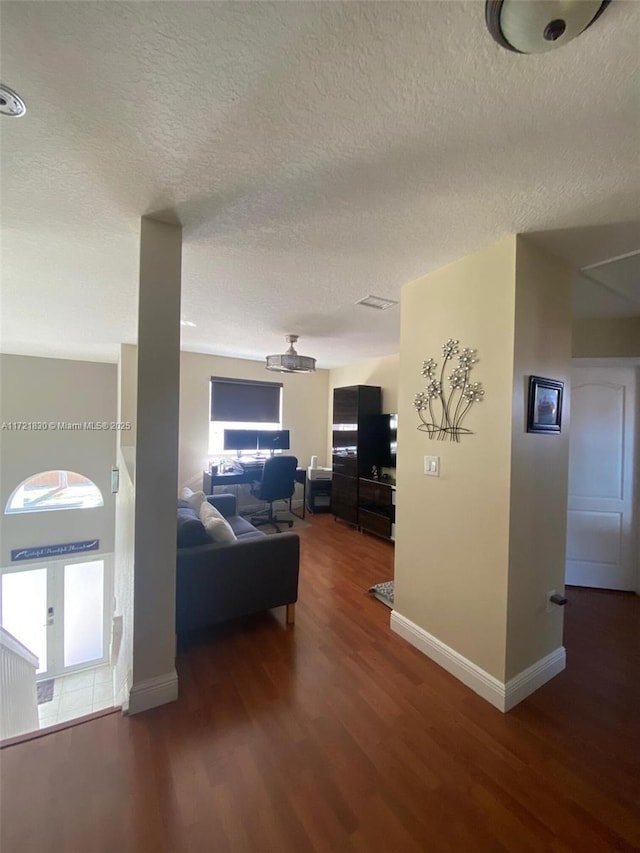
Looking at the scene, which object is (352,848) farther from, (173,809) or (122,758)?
(122,758)

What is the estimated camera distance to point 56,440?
5473 mm

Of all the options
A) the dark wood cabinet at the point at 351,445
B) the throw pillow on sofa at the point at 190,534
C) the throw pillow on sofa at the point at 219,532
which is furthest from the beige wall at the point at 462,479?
the dark wood cabinet at the point at 351,445

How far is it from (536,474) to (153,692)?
2236 mm

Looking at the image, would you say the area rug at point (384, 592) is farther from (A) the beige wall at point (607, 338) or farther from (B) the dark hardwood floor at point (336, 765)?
(A) the beige wall at point (607, 338)

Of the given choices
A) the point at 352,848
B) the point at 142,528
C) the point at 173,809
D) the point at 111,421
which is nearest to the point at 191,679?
the point at 173,809

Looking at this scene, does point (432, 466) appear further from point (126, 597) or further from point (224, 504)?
point (224, 504)

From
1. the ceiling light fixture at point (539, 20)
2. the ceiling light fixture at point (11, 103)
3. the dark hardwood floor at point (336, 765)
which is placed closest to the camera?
the ceiling light fixture at point (539, 20)

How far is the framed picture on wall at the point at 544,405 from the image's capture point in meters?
1.77

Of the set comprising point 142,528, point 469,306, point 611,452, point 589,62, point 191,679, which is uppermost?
point 589,62

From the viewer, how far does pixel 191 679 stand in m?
1.86

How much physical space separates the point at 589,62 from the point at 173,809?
2.64 metres

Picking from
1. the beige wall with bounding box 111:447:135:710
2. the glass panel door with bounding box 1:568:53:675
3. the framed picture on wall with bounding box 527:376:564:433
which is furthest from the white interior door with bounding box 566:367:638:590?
the glass panel door with bounding box 1:568:53:675

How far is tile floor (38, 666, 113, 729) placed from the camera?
3978mm

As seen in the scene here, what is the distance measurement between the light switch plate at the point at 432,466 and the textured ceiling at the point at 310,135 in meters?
1.19
